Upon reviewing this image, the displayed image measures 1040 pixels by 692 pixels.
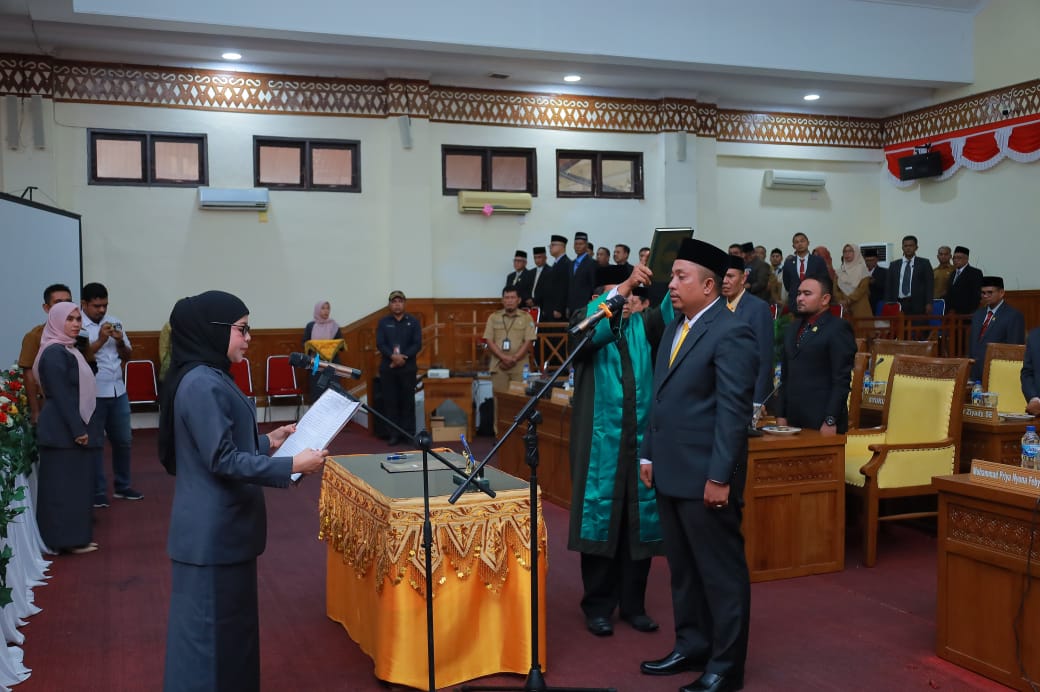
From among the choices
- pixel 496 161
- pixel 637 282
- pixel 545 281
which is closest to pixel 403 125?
pixel 496 161

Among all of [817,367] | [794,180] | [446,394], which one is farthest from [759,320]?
[794,180]

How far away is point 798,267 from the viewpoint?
11.9 metres

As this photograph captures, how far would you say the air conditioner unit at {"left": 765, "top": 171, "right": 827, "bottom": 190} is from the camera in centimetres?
1367

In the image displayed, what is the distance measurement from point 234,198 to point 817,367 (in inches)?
319

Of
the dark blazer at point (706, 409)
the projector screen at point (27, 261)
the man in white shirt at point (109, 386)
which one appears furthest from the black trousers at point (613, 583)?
the projector screen at point (27, 261)

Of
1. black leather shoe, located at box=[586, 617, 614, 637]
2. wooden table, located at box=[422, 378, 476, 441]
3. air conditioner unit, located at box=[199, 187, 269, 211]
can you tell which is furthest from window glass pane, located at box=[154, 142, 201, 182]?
black leather shoe, located at box=[586, 617, 614, 637]

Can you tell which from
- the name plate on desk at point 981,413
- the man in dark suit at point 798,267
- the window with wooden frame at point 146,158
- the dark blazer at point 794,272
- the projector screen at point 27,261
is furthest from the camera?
the man in dark suit at point 798,267

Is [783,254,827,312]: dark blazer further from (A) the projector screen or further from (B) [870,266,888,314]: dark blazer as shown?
(A) the projector screen

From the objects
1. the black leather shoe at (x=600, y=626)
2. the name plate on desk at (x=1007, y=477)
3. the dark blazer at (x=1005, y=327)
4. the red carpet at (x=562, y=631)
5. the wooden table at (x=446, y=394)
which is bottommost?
the red carpet at (x=562, y=631)

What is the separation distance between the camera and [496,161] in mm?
12391

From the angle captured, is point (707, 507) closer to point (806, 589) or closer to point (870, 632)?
point (870, 632)

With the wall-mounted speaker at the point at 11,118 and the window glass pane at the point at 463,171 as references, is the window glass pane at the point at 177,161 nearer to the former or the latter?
the wall-mounted speaker at the point at 11,118

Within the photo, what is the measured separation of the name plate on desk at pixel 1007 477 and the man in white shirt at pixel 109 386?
5.35 m

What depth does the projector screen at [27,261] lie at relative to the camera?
257 inches
